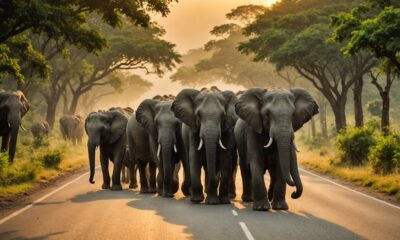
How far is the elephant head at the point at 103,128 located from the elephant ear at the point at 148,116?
175 centimetres

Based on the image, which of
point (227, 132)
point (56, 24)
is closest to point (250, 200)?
point (227, 132)

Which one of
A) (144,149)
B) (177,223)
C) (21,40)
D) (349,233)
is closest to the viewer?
(349,233)

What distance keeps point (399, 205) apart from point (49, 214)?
8.00 metres

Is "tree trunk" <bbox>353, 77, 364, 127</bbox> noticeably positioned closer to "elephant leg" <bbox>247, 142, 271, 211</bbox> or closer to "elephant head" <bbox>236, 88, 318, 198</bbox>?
"elephant head" <bbox>236, 88, 318, 198</bbox>

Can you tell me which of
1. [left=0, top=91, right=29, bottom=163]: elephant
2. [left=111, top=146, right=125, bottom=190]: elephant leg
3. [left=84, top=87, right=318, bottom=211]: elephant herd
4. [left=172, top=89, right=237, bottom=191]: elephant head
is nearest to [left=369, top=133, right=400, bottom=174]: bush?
[left=84, top=87, right=318, bottom=211]: elephant herd

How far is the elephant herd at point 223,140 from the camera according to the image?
1364cm

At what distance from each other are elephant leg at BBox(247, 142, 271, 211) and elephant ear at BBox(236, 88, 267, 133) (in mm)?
619

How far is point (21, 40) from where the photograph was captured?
2555cm

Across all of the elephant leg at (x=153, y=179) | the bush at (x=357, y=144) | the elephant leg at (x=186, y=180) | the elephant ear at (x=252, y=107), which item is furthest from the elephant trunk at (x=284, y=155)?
the bush at (x=357, y=144)

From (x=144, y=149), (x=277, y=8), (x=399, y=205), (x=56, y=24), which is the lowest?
(x=399, y=205)

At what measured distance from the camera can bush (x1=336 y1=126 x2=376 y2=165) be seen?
1037 inches

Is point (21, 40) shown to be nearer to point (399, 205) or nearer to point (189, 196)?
point (189, 196)

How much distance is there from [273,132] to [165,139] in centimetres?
392

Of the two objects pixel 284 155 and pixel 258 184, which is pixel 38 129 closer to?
pixel 258 184
